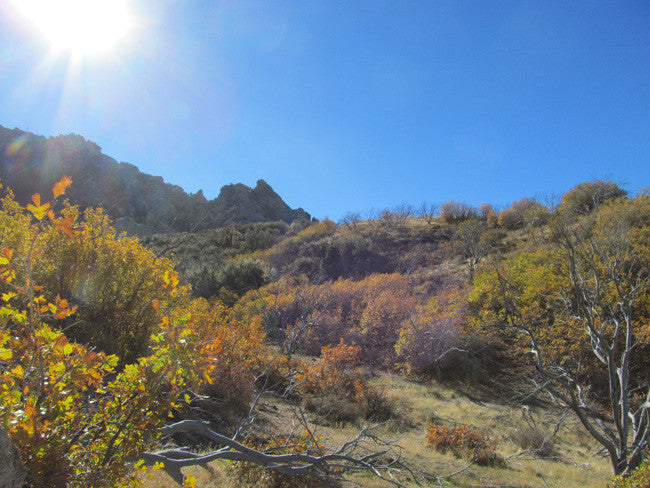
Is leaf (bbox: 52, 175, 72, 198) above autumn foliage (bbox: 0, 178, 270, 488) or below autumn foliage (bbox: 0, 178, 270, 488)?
above

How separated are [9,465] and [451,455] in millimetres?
7640

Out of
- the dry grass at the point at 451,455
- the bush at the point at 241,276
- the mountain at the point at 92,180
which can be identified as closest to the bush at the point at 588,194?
the dry grass at the point at 451,455

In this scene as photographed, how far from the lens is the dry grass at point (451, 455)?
5.09m

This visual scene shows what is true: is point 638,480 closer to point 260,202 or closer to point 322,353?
point 322,353

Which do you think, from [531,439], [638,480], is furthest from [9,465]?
[531,439]

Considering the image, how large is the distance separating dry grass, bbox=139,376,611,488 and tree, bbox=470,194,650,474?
94cm

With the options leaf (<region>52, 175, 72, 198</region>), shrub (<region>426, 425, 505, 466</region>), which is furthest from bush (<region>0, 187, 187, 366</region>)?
shrub (<region>426, 425, 505, 466</region>)

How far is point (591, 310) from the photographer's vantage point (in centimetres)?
629

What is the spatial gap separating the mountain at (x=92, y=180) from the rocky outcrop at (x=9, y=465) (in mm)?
36738

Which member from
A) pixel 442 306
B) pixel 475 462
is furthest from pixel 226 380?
pixel 442 306

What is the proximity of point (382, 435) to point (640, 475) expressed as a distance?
516 cm

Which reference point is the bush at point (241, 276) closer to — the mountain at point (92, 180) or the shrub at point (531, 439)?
the mountain at point (92, 180)

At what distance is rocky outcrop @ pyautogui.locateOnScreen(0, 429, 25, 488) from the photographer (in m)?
1.43

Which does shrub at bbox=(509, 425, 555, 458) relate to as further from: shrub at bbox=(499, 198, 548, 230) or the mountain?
the mountain
